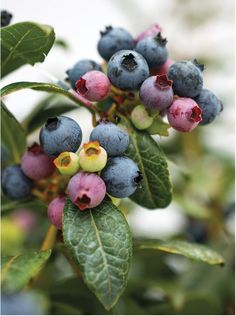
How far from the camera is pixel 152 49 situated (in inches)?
41.3

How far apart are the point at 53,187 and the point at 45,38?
311 millimetres

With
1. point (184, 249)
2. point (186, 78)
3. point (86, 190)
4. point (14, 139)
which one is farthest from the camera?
point (14, 139)

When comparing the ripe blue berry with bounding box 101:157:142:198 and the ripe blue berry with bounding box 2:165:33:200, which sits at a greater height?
the ripe blue berry with bounding box 101:157:142:198

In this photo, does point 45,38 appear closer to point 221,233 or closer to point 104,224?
point 104,224

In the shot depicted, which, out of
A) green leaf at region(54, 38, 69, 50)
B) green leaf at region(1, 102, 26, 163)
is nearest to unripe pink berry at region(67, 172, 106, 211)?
green leaf at region(1, 102, 26, 163)

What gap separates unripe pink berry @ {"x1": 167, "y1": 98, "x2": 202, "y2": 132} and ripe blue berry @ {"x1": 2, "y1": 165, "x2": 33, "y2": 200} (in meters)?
0.35

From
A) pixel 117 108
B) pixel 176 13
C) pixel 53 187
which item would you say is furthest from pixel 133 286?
pixel 176 13

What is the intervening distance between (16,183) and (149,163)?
0.96 feet

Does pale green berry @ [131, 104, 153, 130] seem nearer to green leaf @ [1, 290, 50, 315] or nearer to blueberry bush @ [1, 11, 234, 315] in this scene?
blueberry bush @ [1, 11, 234, 315]

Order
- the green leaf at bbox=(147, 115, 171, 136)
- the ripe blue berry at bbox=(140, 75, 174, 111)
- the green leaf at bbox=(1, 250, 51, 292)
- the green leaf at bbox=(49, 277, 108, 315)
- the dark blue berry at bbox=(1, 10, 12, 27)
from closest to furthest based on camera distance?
the green leaf at bbox=(1, 250, 51, 292)
the ripe blue berry at bbox=(140, 75, 174, 111)
the green leaf at bbox=(147, 115, 171, 136)
the dark blue berry at bbox=(1, 10, 12, 27)
the green leaf at bbox=(49, 277, 108, 315)

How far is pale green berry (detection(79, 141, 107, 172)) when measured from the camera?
901 millimetres

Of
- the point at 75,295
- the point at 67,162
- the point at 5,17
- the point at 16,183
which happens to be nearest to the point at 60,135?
the point at 67,162

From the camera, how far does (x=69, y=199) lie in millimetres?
950

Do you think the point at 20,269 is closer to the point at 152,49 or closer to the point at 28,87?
the point at 28,87
